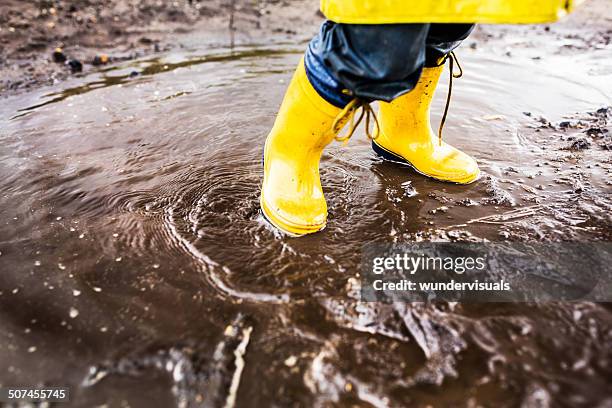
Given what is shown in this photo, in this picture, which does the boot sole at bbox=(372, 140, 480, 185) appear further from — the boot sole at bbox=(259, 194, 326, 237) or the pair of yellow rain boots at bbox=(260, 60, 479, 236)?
the boot sole at bbox=(259, 194, 326, 237)

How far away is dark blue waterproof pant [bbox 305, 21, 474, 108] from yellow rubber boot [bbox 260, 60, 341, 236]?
0.06m

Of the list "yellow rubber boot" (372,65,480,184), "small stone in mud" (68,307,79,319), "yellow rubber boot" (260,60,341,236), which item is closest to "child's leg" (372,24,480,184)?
"yellow rubber boot" (372,65,480,184)

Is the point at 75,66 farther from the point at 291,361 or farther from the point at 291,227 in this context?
the point at 291,361

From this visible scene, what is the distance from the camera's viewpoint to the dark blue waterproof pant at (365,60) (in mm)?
983

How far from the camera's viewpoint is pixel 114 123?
2010 millimetres

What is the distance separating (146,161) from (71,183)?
0.93ft

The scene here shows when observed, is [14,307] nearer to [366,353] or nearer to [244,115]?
[366,353]

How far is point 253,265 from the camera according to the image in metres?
1.12

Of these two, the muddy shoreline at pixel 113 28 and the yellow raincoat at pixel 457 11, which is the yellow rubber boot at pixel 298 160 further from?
the muddy shoreline at pixel 113 28

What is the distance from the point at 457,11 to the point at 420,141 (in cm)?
69

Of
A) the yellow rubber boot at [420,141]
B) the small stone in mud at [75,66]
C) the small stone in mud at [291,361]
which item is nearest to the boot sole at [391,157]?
the yellow rubber boot at [420,141]

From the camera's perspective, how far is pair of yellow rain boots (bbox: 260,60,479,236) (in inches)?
48.4

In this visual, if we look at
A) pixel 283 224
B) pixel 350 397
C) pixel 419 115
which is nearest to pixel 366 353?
pixel 350 397

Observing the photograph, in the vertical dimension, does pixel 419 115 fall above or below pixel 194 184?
above
